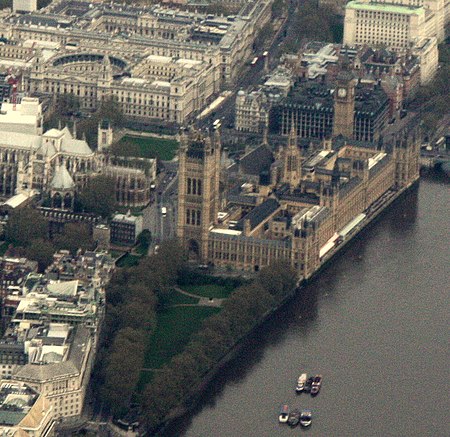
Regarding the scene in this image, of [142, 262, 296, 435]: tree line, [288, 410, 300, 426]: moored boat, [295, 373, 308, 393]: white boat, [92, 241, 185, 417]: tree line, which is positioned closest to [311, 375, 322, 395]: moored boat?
[295, 373, 308, 393]: white boat

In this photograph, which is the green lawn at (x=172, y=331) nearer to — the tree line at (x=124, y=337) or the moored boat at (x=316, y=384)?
the tree line at (x=124, y=337)

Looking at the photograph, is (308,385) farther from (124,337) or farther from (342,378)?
(124,337)

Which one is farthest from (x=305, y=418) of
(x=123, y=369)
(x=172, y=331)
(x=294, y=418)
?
(x=172, y=331)

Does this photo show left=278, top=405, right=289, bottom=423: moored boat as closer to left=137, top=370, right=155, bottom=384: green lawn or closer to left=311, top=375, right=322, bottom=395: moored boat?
left=311, top=375, right=322, bottom=395: moored boat

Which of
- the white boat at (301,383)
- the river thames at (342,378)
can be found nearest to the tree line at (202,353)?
the river thames at (342,378)

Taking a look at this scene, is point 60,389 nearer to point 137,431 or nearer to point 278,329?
point 137,431

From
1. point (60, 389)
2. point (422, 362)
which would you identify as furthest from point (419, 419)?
point (60, 389)
